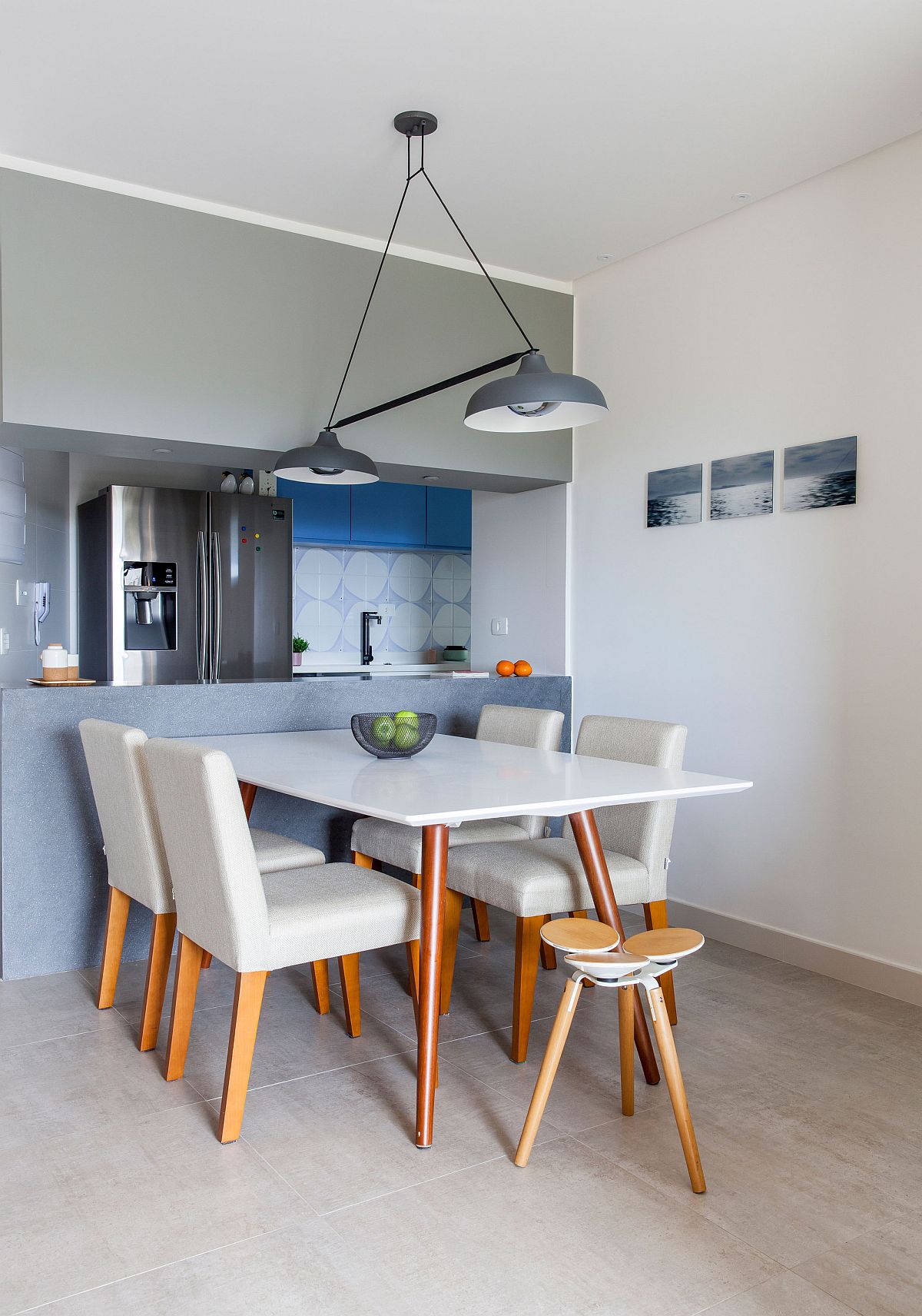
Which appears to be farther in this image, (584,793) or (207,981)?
(207,981)

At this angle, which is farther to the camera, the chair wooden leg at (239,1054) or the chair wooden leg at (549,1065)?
the chair wooden leg at (239,1054)

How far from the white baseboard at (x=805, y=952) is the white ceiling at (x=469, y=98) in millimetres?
2518

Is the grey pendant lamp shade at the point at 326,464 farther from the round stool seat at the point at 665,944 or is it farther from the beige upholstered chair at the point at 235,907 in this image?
the round stool seat at the point at 665,944

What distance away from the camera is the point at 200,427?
3.60 m

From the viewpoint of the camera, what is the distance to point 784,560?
3480 mm

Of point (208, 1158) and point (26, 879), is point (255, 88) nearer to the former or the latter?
point (26, 879)

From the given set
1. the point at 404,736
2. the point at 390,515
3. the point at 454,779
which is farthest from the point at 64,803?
the point at 390,515

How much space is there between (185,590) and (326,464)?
1871 millimetres

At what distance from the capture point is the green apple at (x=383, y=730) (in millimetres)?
2982

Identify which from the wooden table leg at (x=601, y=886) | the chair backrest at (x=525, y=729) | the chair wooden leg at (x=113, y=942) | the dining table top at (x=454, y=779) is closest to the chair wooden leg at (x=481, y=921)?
the chair backrest at (x=525, y=729)

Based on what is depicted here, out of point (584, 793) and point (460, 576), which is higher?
point (460, 576)

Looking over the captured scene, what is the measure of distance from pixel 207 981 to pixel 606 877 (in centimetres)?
139

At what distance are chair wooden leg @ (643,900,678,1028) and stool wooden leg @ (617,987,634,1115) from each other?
0.48 meters

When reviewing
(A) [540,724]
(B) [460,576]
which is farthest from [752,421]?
(B) [460,576]
